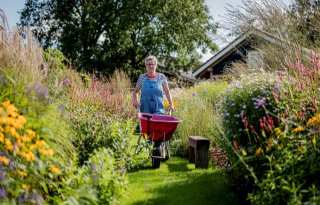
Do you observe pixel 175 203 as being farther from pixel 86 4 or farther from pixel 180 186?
pixel 86 4

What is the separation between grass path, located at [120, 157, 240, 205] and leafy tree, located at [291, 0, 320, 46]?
2523mm

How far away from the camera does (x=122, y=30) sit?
2528 centimetres

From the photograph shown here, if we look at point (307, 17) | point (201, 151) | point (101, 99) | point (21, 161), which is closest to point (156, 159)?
point (201, 151)

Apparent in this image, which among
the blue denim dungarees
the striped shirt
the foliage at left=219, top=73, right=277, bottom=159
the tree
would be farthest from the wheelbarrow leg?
the tree

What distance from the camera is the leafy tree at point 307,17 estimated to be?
635 centimetres

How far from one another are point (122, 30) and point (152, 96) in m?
19.3

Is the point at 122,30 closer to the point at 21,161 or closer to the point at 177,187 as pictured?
the point at 177,187

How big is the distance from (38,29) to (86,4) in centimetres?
473

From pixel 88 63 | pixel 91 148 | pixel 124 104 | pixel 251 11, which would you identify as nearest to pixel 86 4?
pixel 88 63

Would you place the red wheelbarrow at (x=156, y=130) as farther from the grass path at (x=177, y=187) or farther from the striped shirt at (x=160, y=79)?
the striped shirt at (x=160, y=79)

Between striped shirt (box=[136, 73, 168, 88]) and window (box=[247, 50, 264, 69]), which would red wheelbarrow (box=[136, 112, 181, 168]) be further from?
window (box=[247, 50, 264, 69])

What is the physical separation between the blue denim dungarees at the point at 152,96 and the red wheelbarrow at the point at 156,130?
0.38 m

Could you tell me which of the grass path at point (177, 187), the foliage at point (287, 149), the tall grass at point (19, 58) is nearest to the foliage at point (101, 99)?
the grass path at point (177, 187)

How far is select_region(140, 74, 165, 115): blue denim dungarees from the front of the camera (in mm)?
6531
